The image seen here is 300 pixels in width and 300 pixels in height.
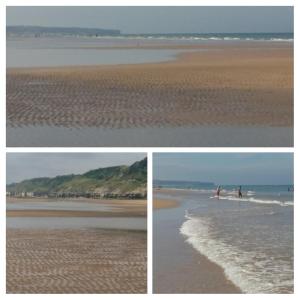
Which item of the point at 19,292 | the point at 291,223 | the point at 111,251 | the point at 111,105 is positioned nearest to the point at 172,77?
the point at 111,105

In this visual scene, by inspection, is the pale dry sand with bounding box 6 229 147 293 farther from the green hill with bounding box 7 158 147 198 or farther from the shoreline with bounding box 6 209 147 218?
the green hill with bounding box 7 158 147 198

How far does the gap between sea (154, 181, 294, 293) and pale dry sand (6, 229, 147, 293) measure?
A: 796 millimetres

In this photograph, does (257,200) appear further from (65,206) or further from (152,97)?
(65,206)

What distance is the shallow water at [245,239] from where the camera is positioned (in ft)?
20.9

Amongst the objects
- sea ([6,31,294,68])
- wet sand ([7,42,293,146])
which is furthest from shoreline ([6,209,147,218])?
sea ([6,31,294,68])

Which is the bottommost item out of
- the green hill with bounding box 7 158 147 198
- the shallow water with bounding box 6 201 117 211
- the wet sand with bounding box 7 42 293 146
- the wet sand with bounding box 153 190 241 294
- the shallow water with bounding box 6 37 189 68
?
the wet sand with bounding box 153 190 241 294

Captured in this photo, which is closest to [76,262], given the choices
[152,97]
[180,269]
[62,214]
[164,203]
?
[180,269]

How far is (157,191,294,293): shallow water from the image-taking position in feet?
20.9

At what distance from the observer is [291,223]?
859 centimetres

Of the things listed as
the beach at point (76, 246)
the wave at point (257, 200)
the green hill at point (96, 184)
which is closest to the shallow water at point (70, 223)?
the beach at point (76, 246)

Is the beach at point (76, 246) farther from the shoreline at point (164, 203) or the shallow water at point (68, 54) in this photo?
the shallow water at point (68, 54)

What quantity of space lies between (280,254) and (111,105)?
10.3 ft

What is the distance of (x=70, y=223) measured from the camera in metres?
7.98

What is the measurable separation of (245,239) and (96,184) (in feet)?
6.81
